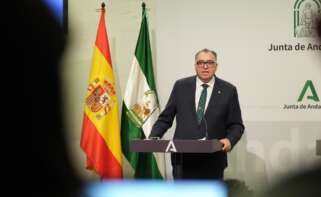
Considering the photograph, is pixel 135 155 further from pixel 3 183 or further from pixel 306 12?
pixel 3 183

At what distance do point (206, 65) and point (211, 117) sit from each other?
14.1 inches

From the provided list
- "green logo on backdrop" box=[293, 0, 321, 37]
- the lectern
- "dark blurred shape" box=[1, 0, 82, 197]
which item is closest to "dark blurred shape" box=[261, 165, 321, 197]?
"dark blurred shape" box=[1, 0, 82, 197]

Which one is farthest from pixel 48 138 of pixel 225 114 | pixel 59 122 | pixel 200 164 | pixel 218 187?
pixel 225 114

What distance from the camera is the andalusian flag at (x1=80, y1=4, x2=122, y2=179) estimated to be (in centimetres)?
433

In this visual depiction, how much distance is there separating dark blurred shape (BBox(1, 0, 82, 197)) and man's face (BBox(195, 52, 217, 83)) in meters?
3.29

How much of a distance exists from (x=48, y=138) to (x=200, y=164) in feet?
9.44

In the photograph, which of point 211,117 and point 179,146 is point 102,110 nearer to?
point 211,117

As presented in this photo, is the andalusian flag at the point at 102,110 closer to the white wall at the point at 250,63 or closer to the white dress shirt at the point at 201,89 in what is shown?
the white wall at the point at 250,63

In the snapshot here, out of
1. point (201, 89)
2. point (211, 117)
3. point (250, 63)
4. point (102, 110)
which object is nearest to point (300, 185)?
point (211, 117)

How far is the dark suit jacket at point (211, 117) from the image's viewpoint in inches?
135

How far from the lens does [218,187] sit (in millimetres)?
300

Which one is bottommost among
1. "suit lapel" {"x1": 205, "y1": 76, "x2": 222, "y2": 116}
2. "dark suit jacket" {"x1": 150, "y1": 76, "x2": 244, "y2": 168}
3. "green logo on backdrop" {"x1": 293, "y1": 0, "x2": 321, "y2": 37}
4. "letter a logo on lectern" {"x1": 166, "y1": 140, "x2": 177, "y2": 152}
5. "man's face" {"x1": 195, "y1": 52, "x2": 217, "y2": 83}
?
"letter a logo on lectern" {"x1": 166, "y1": 140, "x2": 177, "y2": 152}

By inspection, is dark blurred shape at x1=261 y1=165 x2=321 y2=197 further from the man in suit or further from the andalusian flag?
the andalusian flag

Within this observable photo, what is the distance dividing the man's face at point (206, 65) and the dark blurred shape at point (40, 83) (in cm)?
329
